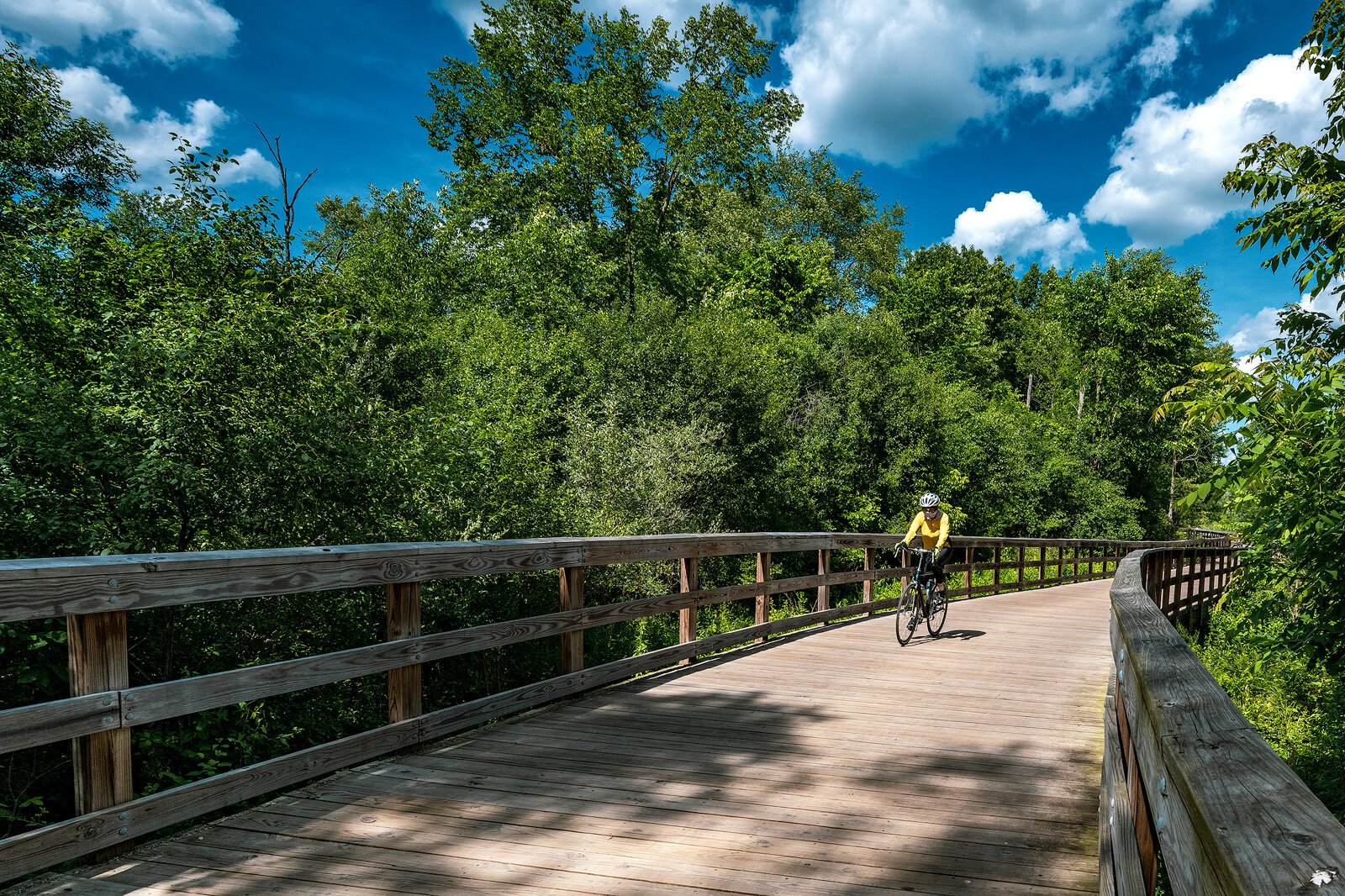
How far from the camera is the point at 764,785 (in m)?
4.41

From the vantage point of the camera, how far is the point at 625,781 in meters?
4.45

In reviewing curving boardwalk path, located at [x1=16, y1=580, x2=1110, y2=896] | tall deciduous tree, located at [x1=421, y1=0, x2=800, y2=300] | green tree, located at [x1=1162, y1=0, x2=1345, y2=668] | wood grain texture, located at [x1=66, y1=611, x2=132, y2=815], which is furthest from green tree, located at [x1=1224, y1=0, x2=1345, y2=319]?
tall deciduous tree, located at [x1=421, y1=0, x2=800, y2=300]

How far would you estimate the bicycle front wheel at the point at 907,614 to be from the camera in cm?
975

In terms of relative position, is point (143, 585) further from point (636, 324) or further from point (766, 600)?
point (636, 324)

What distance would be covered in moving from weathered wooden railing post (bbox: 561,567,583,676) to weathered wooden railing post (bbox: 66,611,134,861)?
122 inches

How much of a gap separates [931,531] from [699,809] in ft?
23.5

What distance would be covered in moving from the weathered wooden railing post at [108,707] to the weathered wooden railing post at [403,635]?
58.7 inches

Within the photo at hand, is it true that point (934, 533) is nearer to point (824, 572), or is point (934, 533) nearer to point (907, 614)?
point (907, 614)

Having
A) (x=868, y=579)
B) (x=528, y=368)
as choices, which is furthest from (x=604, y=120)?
(x=868, y=579)

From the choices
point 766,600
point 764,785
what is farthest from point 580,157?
point 764,785

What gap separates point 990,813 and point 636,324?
2133cm

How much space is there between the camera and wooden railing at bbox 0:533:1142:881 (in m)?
3.07

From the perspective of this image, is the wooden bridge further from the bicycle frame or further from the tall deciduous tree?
the tall deciduous tree

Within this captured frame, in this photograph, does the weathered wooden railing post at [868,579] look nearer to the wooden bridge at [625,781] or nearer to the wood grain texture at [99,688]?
the wooden bridge at [625,781]
